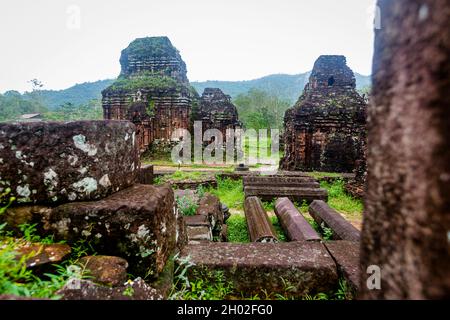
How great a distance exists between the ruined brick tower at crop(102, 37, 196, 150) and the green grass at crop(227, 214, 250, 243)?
1102 centimetres

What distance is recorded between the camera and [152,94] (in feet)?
53.0

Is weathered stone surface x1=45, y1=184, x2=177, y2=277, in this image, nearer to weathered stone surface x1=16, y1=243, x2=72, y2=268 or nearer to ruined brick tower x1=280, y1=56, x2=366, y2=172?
weathered stone surface x1=16, y1=243, x2=72, y2=268

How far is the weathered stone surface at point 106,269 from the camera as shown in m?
1.38

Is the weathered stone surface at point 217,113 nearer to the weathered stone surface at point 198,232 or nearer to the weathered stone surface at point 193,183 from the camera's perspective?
the weathered stone surface at point 193,183

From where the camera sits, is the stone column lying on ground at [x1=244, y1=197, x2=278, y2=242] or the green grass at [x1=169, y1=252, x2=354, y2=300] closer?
Answer: the green grass at [x1=169, y1=252, x2=354, y2=300]

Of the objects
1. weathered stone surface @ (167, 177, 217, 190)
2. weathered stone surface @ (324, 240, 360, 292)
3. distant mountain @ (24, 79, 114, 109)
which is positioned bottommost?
weathered stone surface @ (167, 177, 217, 190)

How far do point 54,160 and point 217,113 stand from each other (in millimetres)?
14719

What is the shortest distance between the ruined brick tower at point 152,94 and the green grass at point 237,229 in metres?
11.0

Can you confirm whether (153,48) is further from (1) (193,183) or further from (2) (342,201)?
(2) (342,201)

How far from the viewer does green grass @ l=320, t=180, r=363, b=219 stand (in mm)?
6825

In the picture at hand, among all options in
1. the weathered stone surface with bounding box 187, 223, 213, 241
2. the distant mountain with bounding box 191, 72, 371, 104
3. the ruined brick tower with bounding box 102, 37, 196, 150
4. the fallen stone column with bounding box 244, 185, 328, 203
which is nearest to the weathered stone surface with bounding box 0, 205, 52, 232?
the weathered stone surface with bounding box 187, 223, 213, 241

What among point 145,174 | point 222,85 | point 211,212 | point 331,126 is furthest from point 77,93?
point 211,212

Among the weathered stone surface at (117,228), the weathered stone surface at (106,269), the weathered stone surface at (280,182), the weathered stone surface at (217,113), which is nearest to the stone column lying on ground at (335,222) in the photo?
the weathered stone surface at (280,182)

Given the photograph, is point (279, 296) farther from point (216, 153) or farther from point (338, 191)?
point (216, 153)
